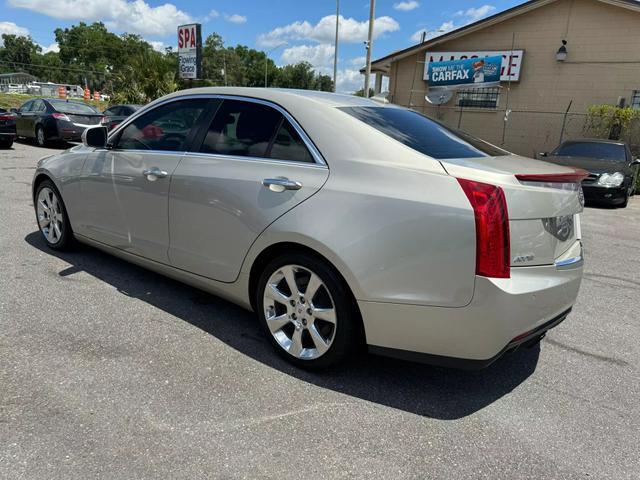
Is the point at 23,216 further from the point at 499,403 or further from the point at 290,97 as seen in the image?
the point at 499,403

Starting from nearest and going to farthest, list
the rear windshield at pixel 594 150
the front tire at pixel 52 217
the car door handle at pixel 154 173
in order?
the car door handle at pixel 154 173
the front tire at pixel 52 217
the rear windshield at pixel 594 150

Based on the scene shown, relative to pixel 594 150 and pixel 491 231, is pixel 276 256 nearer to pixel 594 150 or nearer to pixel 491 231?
pixel 491 231

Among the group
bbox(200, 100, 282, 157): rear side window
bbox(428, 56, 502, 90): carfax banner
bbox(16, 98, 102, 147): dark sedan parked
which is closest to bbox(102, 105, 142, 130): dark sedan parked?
bbox(16, 98, 102, 147): dark sedan parked

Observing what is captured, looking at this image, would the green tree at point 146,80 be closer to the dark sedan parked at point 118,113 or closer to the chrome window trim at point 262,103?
the dark sedan parked at point 118,113

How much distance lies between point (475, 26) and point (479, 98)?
2514 mm

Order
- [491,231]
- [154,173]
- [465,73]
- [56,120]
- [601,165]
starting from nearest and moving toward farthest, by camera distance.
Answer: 1. [491,231]
2. [154,173]
3. [601,165]
4. [56,120]
5. [465,73]

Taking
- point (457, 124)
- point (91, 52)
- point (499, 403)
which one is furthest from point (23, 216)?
point (91, 52)

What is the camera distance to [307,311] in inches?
113

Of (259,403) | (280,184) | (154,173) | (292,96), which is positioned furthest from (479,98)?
(259,403)

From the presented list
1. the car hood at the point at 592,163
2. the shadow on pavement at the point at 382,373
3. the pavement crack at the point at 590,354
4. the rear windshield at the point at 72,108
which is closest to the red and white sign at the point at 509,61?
the car hood at the point at 592,163

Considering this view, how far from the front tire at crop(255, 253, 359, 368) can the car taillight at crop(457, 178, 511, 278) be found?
76 cm

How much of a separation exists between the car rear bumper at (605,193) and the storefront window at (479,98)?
29.2 ft

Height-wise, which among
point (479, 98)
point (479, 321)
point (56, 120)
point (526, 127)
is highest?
point (479, 98)

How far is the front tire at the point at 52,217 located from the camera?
475 centimetres
